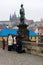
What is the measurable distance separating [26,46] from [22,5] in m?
4.83

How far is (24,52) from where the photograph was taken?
15.3 meters

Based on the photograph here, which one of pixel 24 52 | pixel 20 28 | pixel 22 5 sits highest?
pixel 22 5

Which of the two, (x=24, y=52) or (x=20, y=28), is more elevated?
(x=20, y=28)

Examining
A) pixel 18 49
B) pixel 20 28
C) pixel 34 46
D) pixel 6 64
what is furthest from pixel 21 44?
pixel 6 64

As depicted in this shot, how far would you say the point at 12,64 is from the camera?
996 centimetres

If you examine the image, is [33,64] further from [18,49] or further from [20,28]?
[20,28]

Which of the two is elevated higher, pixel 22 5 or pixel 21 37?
pixel 22 5

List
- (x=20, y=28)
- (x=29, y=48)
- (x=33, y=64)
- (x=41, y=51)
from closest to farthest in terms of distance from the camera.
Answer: (x=33, y=64) → (x=41, y=51) → (x=29, y=48) → (x=20, y=28)

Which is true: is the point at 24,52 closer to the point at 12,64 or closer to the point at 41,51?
the point at 41,51

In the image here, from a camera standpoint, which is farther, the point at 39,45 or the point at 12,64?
the point at 39,45

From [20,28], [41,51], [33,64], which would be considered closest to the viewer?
[33,64]

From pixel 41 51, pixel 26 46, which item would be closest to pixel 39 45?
pixel 41 51

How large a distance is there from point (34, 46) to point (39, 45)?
1.96ft

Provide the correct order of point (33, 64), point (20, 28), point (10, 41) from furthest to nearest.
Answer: point (20, 28), point (10, 41), point (33, 64)
